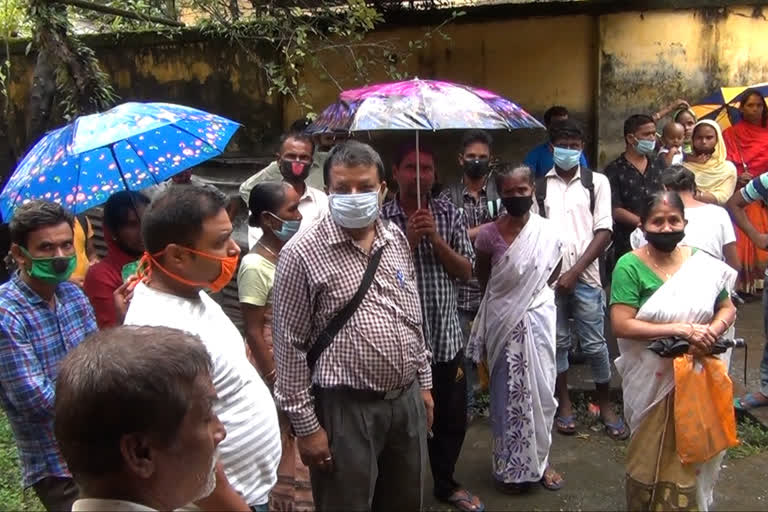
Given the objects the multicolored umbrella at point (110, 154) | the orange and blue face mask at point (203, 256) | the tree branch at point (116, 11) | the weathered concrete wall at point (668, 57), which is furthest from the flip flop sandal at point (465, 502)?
the tree branch at point (116, 11)

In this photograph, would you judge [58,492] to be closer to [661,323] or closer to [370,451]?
[370,451]

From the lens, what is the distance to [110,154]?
3457 millimetres

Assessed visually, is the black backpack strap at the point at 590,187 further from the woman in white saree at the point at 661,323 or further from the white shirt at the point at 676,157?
the white shirt at the point at 676,157

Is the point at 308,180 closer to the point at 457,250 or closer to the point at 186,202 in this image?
the point at 457,250

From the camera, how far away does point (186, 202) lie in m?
2.34

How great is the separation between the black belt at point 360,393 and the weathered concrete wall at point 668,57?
490 cm

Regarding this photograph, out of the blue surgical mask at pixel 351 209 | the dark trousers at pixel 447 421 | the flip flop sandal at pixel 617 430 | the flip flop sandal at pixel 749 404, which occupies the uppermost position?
the blue surgical mask at pixel 351 209

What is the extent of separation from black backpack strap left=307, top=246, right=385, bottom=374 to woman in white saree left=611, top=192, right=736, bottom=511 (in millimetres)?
1311

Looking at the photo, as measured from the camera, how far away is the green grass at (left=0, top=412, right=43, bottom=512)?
12.8 ft

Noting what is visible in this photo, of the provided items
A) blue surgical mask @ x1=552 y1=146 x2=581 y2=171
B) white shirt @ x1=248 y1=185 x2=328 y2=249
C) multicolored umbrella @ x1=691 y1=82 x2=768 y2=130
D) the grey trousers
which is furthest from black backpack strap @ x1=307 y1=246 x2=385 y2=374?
multicolored umbrella @ x1=691 y1=82 x2=768 y2=130

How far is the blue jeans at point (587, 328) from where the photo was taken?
474 cm

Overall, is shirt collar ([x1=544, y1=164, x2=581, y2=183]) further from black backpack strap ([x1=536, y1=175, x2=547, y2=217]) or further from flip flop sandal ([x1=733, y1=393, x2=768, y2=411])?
flip flop sandal ([x1=733, y1=393, x2=768, y2=411])

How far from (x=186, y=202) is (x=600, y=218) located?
3159 mm

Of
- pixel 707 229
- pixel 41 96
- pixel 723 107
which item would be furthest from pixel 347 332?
pixel 723 107
